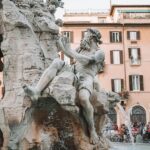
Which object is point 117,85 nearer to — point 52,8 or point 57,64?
point 52,8

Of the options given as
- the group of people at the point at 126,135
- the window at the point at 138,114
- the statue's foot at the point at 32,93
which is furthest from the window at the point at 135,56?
the statue's foot at the point at 32,93

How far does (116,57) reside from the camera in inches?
1758

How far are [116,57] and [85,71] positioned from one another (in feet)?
117

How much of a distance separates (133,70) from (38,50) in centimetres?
3551

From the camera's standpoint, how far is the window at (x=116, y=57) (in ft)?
146

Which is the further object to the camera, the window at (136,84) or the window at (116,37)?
the window at (116,37)

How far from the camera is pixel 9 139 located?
862 centimetres

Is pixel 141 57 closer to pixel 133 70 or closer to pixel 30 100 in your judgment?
pixel 133 70

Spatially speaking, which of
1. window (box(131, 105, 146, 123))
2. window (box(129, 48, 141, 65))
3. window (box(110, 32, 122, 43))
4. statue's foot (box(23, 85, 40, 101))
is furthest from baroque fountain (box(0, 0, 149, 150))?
window (box(110, 32, 122, 43))

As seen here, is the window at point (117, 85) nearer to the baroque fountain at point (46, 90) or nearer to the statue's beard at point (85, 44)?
the baroque fountain at point (46, 90)

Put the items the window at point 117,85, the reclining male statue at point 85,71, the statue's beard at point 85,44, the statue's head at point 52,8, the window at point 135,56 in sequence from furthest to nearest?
the window at point 135,56
the window at point 117,85
the statue's head at point 52,8
the statue's beard at point 85,44
the reclining male statue at point 85,71

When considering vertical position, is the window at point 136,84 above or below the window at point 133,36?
below

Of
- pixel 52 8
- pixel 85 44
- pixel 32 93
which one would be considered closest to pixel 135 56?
pixel 52 8

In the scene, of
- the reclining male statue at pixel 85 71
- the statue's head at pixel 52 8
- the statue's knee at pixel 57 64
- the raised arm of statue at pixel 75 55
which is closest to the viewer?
the reclining male statue at pixel 85 71
